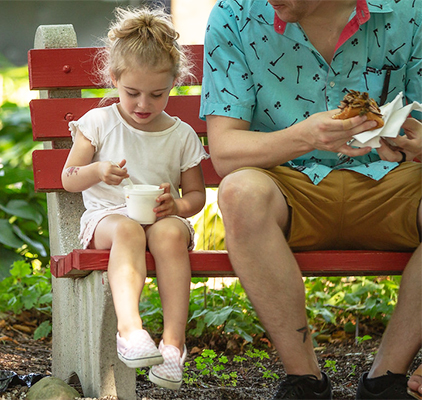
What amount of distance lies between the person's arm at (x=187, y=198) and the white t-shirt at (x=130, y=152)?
4 centimetres

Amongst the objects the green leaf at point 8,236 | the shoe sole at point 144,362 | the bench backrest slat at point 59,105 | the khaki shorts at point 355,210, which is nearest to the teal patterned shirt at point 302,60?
the khaki shorts at point 355,210

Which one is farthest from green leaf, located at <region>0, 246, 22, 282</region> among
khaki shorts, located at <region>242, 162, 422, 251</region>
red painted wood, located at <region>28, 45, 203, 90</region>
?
khaki shorts, located at <region>242, 162, 422, 251</region>

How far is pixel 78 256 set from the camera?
6.91 ft

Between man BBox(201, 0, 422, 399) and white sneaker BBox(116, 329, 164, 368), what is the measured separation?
0.36 m

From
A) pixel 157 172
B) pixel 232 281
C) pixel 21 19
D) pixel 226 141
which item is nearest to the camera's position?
pixel 226 141

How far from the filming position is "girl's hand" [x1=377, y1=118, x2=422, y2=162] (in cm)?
219

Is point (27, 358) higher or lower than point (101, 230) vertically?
lower

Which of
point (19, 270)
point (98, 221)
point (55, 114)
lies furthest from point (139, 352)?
point (19, 270)

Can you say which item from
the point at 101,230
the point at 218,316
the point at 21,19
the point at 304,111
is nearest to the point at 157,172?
the point at 101,230

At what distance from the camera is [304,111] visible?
2.41 meters

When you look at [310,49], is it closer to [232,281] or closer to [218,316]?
[218,316]

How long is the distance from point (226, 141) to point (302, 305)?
65 cm

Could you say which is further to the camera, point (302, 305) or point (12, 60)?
point (12, 60)

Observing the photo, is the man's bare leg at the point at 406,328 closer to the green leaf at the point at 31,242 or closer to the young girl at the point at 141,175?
the young girl at the point at 141,175
